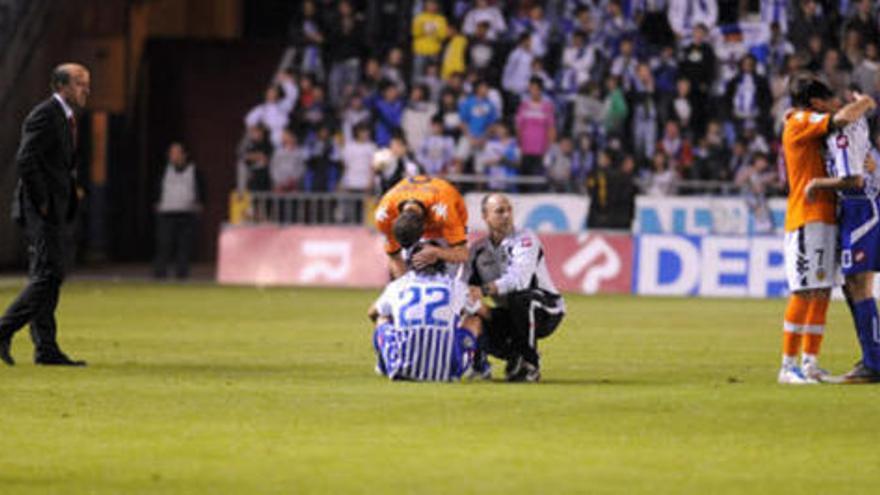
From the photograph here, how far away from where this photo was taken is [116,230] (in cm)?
4288

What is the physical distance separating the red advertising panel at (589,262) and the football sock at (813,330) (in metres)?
16.3

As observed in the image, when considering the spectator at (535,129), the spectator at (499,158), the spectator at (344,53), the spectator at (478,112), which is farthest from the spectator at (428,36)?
the spectator at (499,158)

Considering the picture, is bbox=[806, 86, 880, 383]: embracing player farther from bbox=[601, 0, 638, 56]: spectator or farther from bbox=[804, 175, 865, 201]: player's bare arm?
bbox=[601, 0, 638, 56]: spectator

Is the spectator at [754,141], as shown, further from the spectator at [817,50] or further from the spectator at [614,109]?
the spectator at [614,109]

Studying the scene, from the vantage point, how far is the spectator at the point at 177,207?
3469cm

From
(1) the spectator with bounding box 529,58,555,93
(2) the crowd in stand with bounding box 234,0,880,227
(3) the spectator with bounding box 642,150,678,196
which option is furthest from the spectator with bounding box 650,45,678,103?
(1) the spectator with bounding box 529,58,555,93

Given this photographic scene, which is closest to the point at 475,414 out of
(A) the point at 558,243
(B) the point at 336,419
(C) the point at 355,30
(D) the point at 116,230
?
(B) the point at 336,419

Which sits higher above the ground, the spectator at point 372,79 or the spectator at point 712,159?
the spectator at point 372,79

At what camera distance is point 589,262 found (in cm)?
3155

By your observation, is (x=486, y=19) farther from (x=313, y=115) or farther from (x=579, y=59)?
(x=313, y=115)

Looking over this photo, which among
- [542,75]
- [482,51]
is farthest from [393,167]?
[482,51]

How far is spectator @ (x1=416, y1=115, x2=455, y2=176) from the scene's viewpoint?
32.8 metres

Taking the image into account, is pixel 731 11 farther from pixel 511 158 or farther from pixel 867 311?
pixel 867 311

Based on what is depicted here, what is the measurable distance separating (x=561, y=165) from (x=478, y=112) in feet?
5.26
